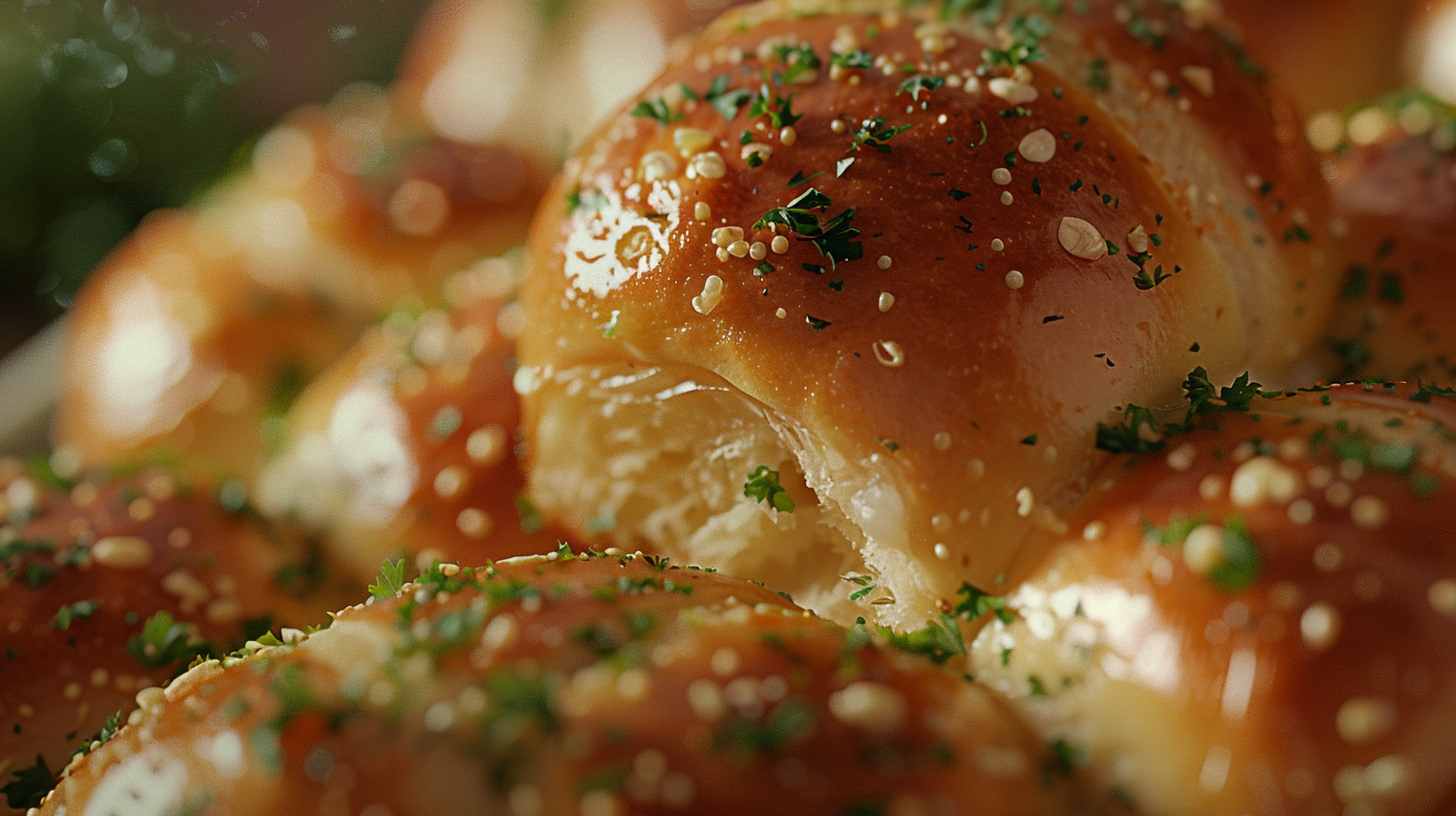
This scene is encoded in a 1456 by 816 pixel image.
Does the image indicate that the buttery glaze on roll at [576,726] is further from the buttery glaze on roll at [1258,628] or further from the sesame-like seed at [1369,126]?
the sesame-like seed at [1369,126]

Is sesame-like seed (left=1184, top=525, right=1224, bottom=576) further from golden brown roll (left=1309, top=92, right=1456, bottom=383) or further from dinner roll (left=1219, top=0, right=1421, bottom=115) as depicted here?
dinner roll (left=1219, top=0, right=1421, bottom=115)

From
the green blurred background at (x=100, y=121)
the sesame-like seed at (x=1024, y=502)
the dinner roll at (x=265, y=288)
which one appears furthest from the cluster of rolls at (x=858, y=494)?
the green blurred background at (x=100, y=121)

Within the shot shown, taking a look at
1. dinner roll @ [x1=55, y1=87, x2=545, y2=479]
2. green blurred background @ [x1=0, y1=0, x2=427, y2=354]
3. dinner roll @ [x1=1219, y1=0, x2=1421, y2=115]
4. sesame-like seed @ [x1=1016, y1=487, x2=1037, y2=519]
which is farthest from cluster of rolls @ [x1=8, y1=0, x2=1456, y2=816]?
green blurred background @ [x1=0, y1=0, x2=427, y2=354]

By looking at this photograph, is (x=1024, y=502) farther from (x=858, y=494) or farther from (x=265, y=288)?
(x=265, y=288)

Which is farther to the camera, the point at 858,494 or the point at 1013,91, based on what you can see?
the point at 1013,91

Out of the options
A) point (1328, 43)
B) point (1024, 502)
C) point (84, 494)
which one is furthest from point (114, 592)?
point (1328, 43)

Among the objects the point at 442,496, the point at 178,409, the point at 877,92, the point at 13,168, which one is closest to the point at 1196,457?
the point at 877,92
